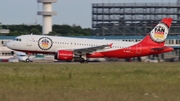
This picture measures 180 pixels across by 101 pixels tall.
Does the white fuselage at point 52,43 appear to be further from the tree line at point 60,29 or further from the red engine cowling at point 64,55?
the tree line at point 60,29

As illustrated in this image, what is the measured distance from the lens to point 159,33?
62469 millimetres

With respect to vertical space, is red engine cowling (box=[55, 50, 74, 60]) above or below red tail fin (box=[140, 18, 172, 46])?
below

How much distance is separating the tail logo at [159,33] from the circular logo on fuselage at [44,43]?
13404 millimetres

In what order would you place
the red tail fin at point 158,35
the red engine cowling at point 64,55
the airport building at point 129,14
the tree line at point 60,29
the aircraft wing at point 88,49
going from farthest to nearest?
the tree line at point 60,29 → the airport building at point 129,14 → the red tail fin at point 158,35 → the aircraft wing at point 88,49 → the red engine cowling at point 64,55

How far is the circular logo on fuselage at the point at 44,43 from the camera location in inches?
2197

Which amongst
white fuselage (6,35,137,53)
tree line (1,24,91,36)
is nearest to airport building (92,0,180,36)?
tree line (1,24,91,36)

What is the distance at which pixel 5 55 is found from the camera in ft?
311

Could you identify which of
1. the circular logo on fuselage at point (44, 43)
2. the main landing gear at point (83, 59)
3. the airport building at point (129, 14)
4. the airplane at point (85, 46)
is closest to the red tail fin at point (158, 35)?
the airplane at point (85, 46)

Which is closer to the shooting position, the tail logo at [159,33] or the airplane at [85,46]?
the airplane at [85,46]

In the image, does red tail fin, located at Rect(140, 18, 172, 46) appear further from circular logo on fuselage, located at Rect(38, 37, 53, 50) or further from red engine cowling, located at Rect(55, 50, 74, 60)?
circular logo on fuselage, located at Rect(38, 37, 53, 50)

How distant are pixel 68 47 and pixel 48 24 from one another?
69.9 meters

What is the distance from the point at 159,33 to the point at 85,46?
31.9 feet

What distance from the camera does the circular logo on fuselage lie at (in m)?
55.8

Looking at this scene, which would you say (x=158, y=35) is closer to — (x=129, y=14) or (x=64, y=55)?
(x=64, y=55)
